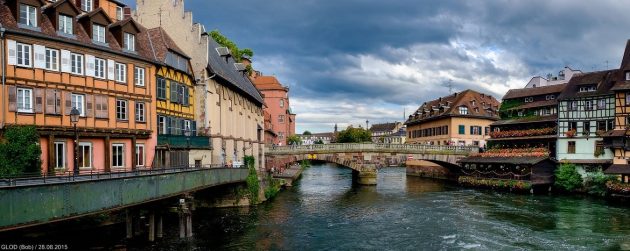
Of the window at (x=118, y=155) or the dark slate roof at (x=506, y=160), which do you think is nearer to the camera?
the window at (x=118, y=155)

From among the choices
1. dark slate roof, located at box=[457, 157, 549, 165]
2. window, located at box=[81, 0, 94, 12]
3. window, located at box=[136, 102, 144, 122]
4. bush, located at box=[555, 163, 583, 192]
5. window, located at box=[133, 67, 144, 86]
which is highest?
window, located at box=[81, 0, 94, 12]

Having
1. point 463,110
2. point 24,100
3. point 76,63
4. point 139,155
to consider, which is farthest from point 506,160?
point 24,100

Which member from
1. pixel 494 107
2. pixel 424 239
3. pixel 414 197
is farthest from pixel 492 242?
pixel 494 107

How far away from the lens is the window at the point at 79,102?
29984 millimetres

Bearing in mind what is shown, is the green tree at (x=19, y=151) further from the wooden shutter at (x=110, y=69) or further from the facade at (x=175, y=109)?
the facade at (x=175, y=109)

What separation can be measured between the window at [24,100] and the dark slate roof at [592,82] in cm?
5233

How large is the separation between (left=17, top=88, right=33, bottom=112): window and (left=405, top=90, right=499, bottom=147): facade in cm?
6388

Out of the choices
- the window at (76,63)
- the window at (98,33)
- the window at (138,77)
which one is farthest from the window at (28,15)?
the window at (138,77)

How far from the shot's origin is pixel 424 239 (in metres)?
30.2

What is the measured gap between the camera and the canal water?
91.0ft

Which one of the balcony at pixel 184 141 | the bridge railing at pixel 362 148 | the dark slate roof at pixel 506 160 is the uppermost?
the balcony at pixel 184 141

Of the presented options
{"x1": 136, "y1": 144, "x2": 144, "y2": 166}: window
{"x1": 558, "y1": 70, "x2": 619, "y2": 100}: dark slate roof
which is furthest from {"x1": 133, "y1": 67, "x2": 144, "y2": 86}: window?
{"x1": 558, "y1": 70, "x2": 619, "y2": 100}: dark slate roof

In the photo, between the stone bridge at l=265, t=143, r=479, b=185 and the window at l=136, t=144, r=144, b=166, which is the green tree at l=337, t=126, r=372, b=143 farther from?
the window at l=136, t=144, r=144, b=166

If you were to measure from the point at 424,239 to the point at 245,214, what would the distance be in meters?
14.2
